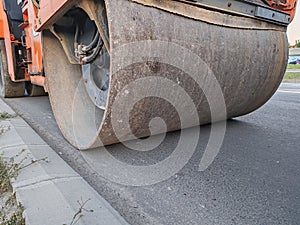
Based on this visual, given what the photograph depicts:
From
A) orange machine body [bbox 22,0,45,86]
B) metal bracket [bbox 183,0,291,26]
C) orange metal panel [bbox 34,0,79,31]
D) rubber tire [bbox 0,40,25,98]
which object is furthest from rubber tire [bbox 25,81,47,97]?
metal bracket [bbox 183,0,291,26]

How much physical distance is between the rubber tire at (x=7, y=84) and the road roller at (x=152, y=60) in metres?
1.47

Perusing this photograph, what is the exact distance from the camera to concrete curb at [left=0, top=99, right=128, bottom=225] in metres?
0.96

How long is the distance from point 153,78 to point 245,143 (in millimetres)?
1036

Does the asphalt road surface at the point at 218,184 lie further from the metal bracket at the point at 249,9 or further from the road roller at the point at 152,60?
the metal bracket at the point at 249,9

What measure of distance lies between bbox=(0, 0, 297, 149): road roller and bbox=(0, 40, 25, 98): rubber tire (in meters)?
1.47

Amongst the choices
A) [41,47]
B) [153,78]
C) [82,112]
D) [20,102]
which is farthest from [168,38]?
[20,102]

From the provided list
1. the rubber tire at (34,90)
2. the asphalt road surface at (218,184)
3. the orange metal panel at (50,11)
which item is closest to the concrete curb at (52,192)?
the asphalt road surface at (218,184)

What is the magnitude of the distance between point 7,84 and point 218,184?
11.5 ft

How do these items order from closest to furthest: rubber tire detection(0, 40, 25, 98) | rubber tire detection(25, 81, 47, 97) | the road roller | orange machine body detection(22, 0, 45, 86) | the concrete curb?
1. the concrete curb
2. the road roller
3. orange machine body detection(22, 0, 45, 86)
4. rubber tire detection(0, 40, 25, 98)
5. rubber tire detection(25, 81, 47, 97)

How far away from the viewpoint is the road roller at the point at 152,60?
115 centimetres

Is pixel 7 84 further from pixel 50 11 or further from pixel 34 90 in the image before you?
pixel 50 11

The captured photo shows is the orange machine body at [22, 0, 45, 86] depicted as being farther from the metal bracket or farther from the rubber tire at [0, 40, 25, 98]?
the rubber tire at [0, 40, 25, 98]

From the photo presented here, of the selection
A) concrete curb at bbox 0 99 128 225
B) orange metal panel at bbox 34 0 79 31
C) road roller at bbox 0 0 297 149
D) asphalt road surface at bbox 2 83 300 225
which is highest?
orange metal panel at bbox 34 0 79 31

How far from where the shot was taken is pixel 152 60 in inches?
47.0
